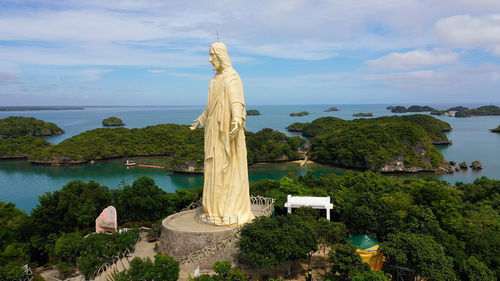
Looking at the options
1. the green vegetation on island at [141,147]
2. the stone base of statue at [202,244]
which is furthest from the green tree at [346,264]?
the green vegetation on island at [141,147]

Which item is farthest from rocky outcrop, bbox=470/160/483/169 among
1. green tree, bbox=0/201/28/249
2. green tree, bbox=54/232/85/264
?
green tree, bbox=0/201/28/249

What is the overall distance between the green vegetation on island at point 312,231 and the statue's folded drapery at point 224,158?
1307 millimetres

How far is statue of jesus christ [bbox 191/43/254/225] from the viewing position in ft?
39.3

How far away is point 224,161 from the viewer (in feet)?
40.1

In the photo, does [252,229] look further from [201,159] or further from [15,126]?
[15,126]

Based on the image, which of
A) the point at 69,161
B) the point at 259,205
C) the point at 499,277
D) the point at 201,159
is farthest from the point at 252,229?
the point at 69,161

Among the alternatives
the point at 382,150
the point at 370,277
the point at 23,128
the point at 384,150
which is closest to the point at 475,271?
the point at 370,277

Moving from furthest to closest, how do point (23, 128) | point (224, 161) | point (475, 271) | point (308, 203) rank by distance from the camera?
point (23, 128) < point (308, 203) < point (224, 161) < point (475, 271)

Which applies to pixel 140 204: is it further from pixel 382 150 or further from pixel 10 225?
pixel 382 150

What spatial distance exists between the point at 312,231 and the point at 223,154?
14.7ft

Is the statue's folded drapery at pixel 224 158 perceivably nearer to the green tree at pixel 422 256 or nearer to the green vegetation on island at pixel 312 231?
the green vegetation on island at pixel 312 231

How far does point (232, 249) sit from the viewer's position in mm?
11484

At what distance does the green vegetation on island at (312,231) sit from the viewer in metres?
10.6

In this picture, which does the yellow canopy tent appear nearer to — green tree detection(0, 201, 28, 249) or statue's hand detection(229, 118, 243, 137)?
statue's hand detection(229, 118, 243, 137)
